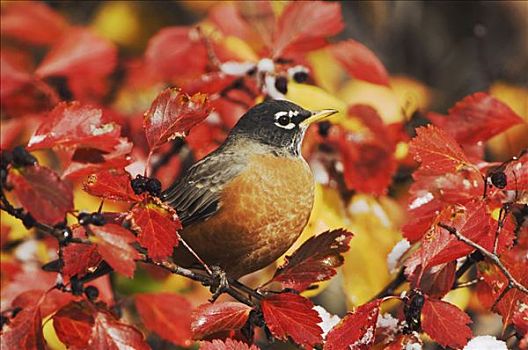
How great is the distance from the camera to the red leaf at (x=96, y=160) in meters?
1.78

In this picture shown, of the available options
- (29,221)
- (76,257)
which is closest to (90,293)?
(76,257)

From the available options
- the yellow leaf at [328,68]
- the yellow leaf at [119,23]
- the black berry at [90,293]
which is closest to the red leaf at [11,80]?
the black berry at [90,293]

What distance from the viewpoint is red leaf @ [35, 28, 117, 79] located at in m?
3.08

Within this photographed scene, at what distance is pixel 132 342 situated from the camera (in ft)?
6.18

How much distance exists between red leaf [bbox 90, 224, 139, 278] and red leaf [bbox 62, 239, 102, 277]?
157 mm

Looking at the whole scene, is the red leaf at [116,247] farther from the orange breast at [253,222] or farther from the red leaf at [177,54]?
the red leaf at [177,54]

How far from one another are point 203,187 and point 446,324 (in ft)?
2.35

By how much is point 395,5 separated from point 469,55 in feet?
1.49

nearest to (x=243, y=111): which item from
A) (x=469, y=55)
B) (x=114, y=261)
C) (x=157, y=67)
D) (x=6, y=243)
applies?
(x=157, y=67)

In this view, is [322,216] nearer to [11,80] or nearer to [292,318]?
[292,318]

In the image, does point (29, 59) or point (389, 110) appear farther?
point (29, 59)

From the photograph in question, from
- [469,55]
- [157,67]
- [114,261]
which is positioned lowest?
[469,55]

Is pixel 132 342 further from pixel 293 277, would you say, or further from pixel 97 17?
pixel 97 17

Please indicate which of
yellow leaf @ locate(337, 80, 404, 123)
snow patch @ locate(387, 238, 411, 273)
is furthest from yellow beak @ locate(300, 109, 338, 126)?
yellow leaf @ locate(337, 80, 404, 123)
